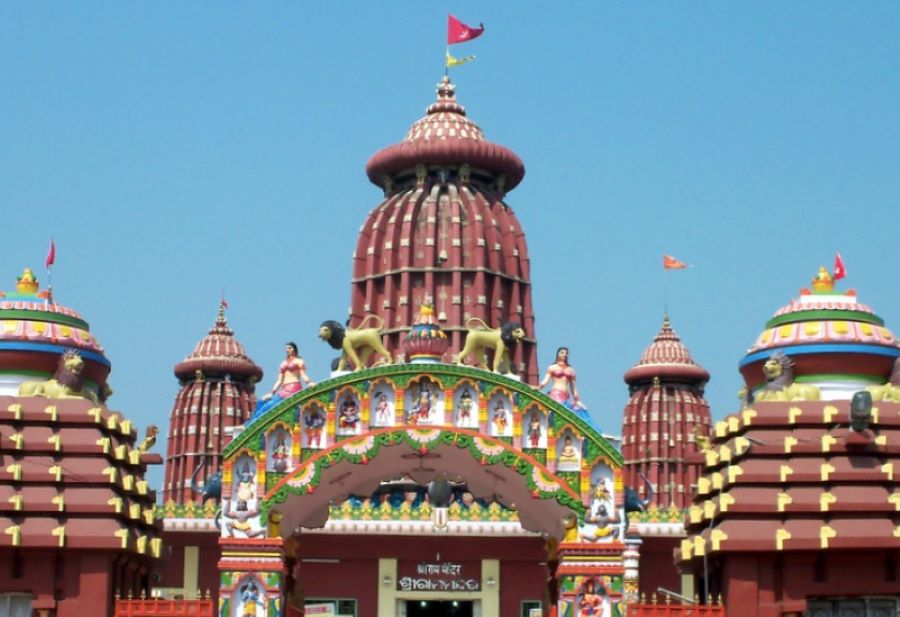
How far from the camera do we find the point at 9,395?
124 feet

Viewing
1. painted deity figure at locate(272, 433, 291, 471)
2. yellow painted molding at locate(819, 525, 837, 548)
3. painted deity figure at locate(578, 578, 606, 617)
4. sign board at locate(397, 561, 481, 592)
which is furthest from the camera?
sign board at locate(397, 561, 481, 592)

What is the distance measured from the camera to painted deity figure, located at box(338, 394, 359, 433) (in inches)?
1453

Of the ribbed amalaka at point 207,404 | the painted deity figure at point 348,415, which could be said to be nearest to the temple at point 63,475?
the painted deity figure at point 348,415

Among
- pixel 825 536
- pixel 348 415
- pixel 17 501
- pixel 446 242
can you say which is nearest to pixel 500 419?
pixel 348 415

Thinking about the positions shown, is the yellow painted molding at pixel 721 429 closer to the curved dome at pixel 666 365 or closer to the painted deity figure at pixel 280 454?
the painted deity figure at pixel 280 454

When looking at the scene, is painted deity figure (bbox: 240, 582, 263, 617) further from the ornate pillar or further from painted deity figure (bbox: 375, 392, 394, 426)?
painted deity figure (bbox: 375, 392, 394, 426)

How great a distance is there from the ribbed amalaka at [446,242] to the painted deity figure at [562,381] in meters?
25.5

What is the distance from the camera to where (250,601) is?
3619cm

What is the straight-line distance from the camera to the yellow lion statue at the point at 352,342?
38781 mm

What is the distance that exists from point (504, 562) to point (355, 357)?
21.2 metres

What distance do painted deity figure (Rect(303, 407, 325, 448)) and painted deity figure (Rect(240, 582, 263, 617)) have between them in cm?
336

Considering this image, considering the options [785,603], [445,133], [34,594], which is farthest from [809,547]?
[445,133]

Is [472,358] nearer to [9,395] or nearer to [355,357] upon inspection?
[355,357]

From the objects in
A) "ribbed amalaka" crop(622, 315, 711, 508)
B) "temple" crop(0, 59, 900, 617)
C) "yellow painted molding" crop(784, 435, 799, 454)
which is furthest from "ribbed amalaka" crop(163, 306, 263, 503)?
"yellow painted molding" crop(784, 435, 799, 454)
